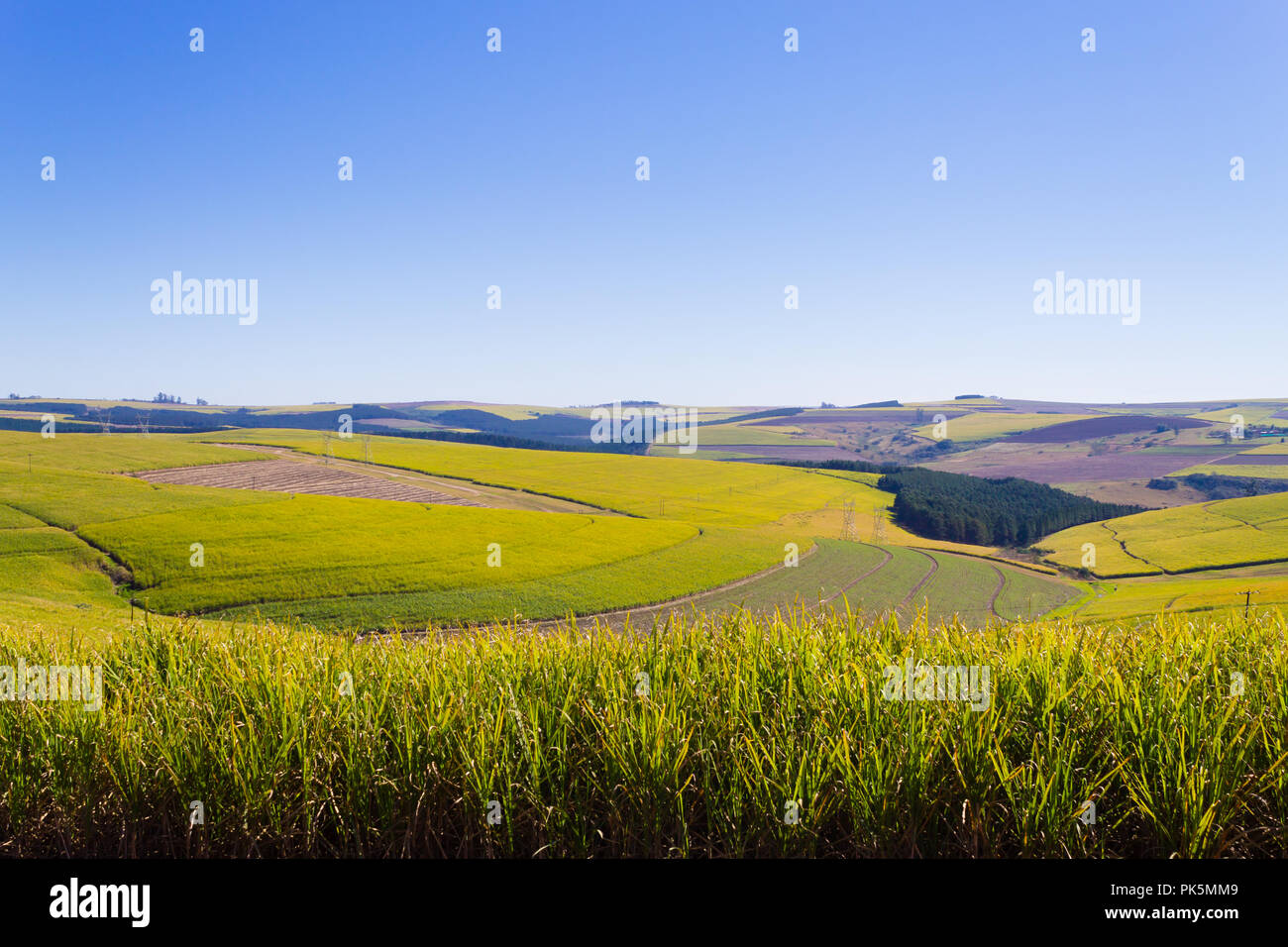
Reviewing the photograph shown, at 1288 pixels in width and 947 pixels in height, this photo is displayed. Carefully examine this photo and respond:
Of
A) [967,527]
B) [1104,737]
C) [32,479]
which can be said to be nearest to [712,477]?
[967,527]

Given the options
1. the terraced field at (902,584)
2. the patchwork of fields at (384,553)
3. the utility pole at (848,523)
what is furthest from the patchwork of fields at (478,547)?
the utility pole at (848,523)

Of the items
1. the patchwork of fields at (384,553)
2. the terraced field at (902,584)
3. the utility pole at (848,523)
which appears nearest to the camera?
Result: the patchwork of fields at (384,553)

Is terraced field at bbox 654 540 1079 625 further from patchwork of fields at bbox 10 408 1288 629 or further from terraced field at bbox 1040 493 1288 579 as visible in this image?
terraced field at bbox 1040 493 1288 579

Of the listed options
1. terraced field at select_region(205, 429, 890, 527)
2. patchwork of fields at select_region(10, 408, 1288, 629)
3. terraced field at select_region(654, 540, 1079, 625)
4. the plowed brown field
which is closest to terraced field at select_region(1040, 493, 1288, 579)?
patchwork of fields at select_region(10, 408, 1288, 629)

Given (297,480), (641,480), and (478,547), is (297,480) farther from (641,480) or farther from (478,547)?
(641,480)

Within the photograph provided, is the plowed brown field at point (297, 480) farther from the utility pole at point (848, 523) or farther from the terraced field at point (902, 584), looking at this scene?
the utility pole at point (848, 523)
